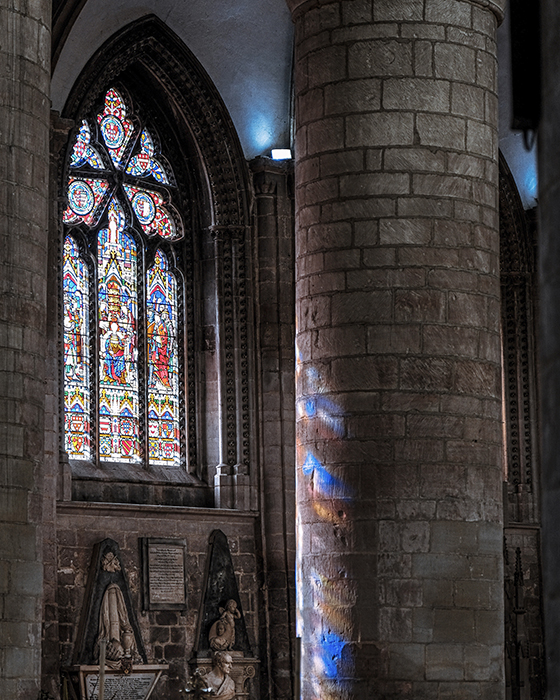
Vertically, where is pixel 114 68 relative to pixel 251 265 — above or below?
above

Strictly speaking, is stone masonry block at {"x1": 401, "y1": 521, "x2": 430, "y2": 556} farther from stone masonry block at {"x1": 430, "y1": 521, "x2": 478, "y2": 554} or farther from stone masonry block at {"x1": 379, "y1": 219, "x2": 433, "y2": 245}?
stone masonry block at {"x1": 379, "y1": 219, "x2": 433, "y2": 245}

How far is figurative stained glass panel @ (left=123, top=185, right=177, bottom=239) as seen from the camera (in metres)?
18.7

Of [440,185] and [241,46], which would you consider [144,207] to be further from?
[440,185]

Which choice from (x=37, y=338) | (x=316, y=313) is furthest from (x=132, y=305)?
(x=37, y=338)

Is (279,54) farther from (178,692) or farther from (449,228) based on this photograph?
(449,228)

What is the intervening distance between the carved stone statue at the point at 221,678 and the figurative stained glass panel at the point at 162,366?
2926 millimetres

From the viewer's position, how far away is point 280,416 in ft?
59.7

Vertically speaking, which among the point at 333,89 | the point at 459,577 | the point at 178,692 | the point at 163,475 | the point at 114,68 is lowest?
the point at 178,692

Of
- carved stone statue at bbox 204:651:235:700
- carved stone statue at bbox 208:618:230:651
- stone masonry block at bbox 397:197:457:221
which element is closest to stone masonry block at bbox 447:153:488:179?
stone masonry block at bbox 397:197:457:221

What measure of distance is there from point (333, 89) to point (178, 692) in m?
8.99

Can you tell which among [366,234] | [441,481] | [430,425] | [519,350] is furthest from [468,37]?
[519,350]

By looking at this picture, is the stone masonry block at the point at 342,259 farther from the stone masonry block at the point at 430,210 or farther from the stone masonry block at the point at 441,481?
the stone masonry block at the point at 441,481

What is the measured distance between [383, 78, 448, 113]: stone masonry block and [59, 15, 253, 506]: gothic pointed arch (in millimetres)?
8701

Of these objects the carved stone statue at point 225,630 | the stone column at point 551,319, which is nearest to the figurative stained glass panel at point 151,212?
the carved stone statue at point 225,630
